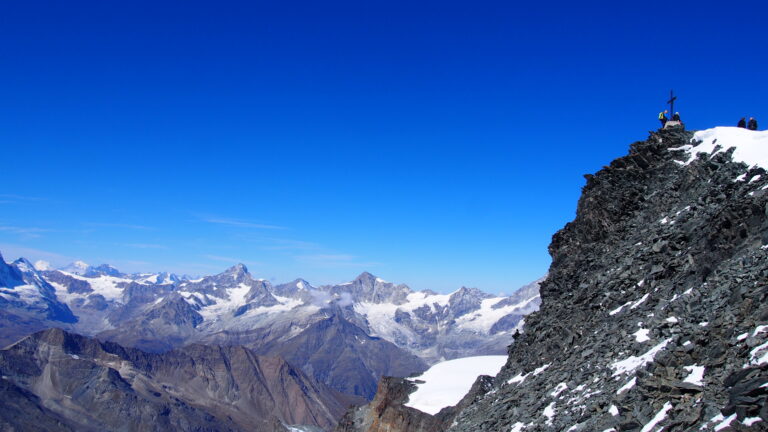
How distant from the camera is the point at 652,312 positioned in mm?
27609

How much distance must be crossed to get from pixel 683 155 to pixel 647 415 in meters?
31.7

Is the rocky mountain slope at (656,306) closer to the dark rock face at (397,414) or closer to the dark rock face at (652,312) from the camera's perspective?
the dark rock face at (652,312)

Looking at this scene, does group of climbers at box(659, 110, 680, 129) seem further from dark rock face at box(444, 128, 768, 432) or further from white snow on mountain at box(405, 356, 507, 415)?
white snow on mountain at box(405, 356, 507, 415)

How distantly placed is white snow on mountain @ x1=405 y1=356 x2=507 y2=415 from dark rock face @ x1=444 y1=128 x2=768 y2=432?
2874cm

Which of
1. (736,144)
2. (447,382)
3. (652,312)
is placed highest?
(736,144)

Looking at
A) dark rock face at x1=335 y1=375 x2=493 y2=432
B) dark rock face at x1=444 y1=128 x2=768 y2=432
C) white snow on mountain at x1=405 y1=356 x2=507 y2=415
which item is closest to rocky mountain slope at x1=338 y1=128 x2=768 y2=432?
dark rock face at x1=444 y1=128 x2=768 y2=432

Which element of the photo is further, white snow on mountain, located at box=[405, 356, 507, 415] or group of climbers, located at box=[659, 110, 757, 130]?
white snow on mountain, located at box=[405, 356, 507, 415]

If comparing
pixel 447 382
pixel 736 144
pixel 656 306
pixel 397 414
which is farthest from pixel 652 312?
pixel 447 382

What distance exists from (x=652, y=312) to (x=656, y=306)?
1.96 feet

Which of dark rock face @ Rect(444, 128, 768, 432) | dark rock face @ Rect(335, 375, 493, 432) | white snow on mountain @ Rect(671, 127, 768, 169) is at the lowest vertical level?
dark rock face @ Rect(335, 375, 493, 432)

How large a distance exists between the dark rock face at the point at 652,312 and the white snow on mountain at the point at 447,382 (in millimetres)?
28742

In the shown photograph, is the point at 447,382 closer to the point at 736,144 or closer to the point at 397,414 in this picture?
the point at 397,414

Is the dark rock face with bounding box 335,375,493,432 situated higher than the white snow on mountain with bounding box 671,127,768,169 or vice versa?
the white snow on mountain with bounding box 671,127,768,169

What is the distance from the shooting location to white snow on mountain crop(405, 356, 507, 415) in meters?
75.2
